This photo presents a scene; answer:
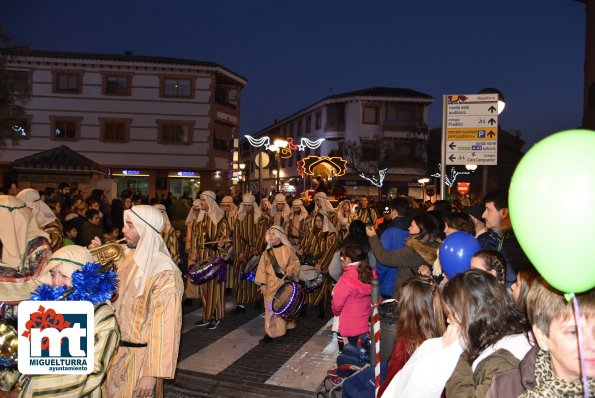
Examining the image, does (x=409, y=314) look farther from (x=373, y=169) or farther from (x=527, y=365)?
(x=373, y=169)

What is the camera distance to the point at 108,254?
4676 millimetres

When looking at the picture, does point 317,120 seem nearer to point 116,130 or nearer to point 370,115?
point 370,115

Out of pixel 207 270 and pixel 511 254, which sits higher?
pixel 511 254

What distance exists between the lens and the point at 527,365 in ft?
7.70

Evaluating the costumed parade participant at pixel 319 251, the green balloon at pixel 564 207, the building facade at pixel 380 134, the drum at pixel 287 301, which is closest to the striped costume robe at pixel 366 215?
the costumed parade participant at pixel 319 251

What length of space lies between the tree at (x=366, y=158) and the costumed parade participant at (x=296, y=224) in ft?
108

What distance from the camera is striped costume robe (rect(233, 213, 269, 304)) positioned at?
9828 mm

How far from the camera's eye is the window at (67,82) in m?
33.2

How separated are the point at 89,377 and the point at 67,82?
3444 centimetres

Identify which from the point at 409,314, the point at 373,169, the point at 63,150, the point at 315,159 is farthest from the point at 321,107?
the point at 409,314

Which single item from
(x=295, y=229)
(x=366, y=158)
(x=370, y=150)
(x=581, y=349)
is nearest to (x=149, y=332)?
(x=581, y=349)

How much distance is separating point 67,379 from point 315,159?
17.8 m

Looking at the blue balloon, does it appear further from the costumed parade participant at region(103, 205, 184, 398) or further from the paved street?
the paved street

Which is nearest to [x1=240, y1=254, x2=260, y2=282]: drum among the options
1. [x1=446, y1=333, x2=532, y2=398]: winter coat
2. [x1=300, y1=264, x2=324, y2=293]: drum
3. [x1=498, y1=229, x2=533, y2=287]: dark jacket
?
[x1=300, y1=264, x2=324, y2=293]: drum
